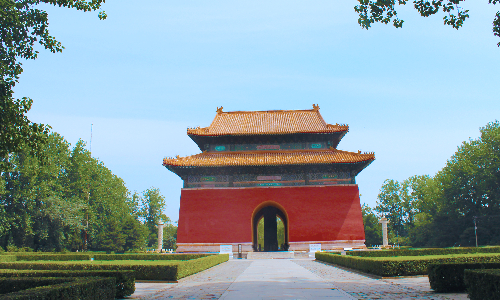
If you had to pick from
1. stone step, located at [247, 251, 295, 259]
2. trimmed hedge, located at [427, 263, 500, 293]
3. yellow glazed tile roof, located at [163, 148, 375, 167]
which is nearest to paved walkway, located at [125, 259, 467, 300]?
trimmed hedge, located at [427, 263, 500, 293]

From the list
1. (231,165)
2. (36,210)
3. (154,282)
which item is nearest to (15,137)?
(154,282)

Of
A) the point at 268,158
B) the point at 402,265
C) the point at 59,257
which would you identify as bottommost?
the point at 59,257

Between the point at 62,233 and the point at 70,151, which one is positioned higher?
the point at 70,151

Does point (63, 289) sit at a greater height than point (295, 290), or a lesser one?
greater

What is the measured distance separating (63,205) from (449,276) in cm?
3514

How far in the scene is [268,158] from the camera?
28.1m

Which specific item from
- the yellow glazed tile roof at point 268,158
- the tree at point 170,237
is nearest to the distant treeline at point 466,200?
the yellow glazed tile roof at point 268,158

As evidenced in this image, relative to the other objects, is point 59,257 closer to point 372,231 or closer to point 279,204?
point 279,204

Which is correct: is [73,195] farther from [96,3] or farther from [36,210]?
[96,3]

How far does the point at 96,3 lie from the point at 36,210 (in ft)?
102

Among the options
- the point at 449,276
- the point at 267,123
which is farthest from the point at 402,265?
the point at 267,123

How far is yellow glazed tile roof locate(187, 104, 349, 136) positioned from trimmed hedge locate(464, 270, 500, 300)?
22.3 m

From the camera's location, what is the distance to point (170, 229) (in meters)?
70.2

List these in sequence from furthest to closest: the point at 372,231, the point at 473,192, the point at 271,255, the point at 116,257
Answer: the point at 372,231, the point at 473,192, the point at 271,255, the point at 116,257
